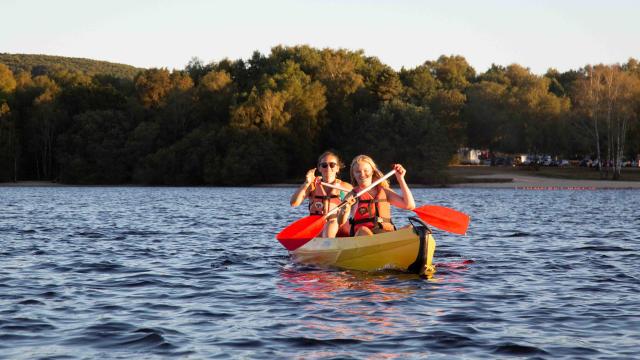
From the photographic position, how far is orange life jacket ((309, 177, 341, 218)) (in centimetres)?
1625

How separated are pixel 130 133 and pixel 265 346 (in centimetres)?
8846

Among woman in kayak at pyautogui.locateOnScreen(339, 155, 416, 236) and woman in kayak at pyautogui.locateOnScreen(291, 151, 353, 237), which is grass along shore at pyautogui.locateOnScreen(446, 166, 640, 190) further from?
woman in kayak at pyautogui.locateOnScreen(339, 155, 416, 236)

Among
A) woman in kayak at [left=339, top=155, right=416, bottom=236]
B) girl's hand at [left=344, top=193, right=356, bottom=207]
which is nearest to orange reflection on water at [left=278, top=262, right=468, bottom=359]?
woman in kayak at [left=339, top=155, right=416, bottom=236]

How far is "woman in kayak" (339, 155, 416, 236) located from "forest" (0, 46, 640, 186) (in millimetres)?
68647

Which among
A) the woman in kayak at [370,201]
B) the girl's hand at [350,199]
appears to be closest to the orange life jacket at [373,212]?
the woman in kayak at [370,201]

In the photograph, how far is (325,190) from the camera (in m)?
16.5

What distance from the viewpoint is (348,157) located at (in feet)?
290

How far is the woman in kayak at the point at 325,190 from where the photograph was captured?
50.3ft

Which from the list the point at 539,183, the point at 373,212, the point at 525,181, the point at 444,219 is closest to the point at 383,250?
the point at 373,212

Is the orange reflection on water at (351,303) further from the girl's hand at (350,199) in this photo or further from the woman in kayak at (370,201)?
the girl's hand at (350,199)

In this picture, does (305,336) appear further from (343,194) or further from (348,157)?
(348,157)

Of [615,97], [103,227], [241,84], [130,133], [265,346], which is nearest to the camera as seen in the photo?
[265,346]

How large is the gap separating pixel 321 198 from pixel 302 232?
2.47ft

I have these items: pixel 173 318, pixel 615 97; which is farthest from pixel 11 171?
pixel 173 318
